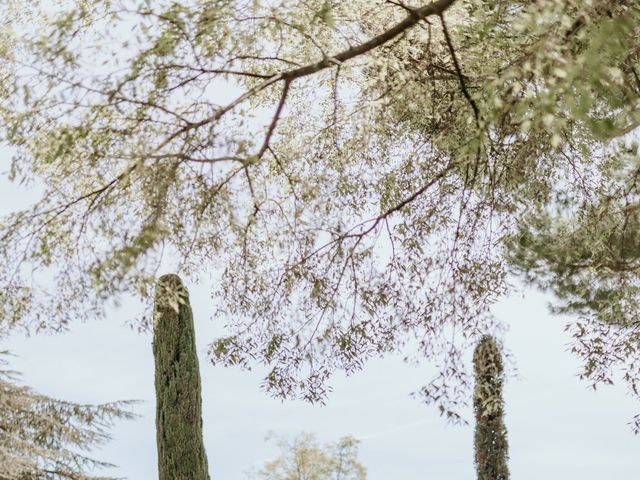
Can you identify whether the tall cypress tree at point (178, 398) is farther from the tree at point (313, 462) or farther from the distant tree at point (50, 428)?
the tree at point (313, 462)

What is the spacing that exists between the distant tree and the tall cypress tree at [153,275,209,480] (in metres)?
1.16

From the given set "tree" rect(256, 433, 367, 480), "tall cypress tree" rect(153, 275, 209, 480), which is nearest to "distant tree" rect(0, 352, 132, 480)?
"tall cypress tree" rect(153, 275, 209, 480)

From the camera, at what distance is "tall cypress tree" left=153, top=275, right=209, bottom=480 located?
10805 mm

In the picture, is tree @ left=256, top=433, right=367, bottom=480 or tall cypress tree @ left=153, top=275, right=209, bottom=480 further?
tree @ left=256, top=433, right=367, bottom=480

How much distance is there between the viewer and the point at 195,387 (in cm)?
1119

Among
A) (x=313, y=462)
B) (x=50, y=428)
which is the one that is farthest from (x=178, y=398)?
(x=313, y=462)

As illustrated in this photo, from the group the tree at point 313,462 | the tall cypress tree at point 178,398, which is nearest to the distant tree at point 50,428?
the tall cypress tree at point 178,398

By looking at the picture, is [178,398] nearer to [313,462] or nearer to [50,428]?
[50,428]

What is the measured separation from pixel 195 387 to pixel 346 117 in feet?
17.1

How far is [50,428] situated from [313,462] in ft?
26.3

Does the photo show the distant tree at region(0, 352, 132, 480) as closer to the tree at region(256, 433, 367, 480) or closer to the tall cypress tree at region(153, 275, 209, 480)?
the tall cypress tree at region(153, 275, 209, 480)

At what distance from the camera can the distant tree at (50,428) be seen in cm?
1159

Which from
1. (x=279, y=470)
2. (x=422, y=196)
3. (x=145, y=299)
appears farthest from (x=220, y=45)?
(x=279, y=470)

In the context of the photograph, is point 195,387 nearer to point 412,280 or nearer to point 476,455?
point 412,280
